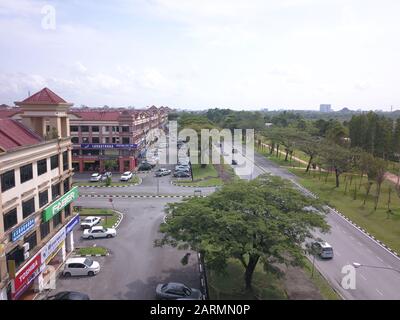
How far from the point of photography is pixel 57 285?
21.7m

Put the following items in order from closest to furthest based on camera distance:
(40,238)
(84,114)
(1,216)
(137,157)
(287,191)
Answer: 1. (1,216)
2. (40,238)
3. (287,191)
4. (84,114)
5. (137,157)

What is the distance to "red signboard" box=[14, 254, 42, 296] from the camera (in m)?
17.5

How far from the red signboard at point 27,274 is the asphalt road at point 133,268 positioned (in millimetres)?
2337

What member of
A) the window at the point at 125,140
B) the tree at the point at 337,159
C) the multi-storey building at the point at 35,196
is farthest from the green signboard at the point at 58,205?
the tree at the point at 337,159

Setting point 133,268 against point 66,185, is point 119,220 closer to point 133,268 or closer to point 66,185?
point 66,185

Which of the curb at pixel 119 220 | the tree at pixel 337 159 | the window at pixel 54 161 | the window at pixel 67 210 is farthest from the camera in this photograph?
the tree at pixel 337 159

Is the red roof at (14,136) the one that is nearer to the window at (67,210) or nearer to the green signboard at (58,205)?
the green signboard at (58,205)

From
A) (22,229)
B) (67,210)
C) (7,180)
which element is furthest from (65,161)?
(7,180)

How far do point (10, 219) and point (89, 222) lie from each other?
1437 cm

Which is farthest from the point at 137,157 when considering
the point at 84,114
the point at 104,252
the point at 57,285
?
the point at 57,285

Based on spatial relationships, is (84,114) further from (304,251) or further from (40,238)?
(304,251)

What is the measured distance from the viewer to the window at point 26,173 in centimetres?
1891

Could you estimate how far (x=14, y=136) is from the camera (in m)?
20.1
